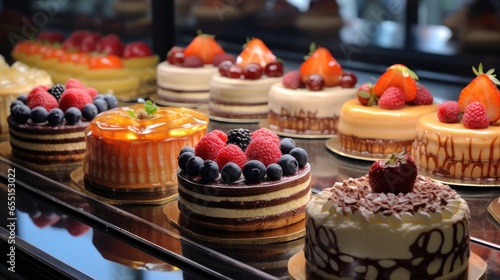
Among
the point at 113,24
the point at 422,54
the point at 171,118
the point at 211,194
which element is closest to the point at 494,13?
the point at 422,54

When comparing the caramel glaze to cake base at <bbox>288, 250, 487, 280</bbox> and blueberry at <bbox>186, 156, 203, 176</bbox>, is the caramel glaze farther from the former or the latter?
blueberry at <bbox>186, 156, 203, 176</bbox>

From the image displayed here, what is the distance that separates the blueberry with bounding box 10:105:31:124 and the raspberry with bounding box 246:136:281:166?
129cm

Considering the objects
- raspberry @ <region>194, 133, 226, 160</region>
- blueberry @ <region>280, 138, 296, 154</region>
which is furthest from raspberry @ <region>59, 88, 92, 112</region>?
blueberry @ <region>280, 138, 296, 154</region>

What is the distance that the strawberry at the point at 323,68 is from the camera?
3.66m

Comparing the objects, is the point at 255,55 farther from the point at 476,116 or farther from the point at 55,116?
the point at 476,116

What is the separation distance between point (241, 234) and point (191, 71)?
1.90 m

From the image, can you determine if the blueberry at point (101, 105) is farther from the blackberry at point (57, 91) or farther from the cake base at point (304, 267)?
the cake base at point (304, 267)

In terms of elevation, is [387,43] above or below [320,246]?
Answer: above

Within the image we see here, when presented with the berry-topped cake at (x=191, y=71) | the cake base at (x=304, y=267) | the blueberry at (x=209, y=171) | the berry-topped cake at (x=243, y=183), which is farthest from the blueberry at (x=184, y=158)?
the berry-topped cake at (x=191, y=71)

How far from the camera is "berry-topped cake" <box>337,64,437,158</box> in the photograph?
3244 mm

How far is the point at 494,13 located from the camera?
354 centimetres

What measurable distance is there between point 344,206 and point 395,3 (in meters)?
2.05

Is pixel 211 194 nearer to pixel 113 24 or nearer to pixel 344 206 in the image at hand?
pixel 344 206

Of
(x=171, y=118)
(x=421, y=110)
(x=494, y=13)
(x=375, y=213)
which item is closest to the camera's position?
(x=375, y=213)
